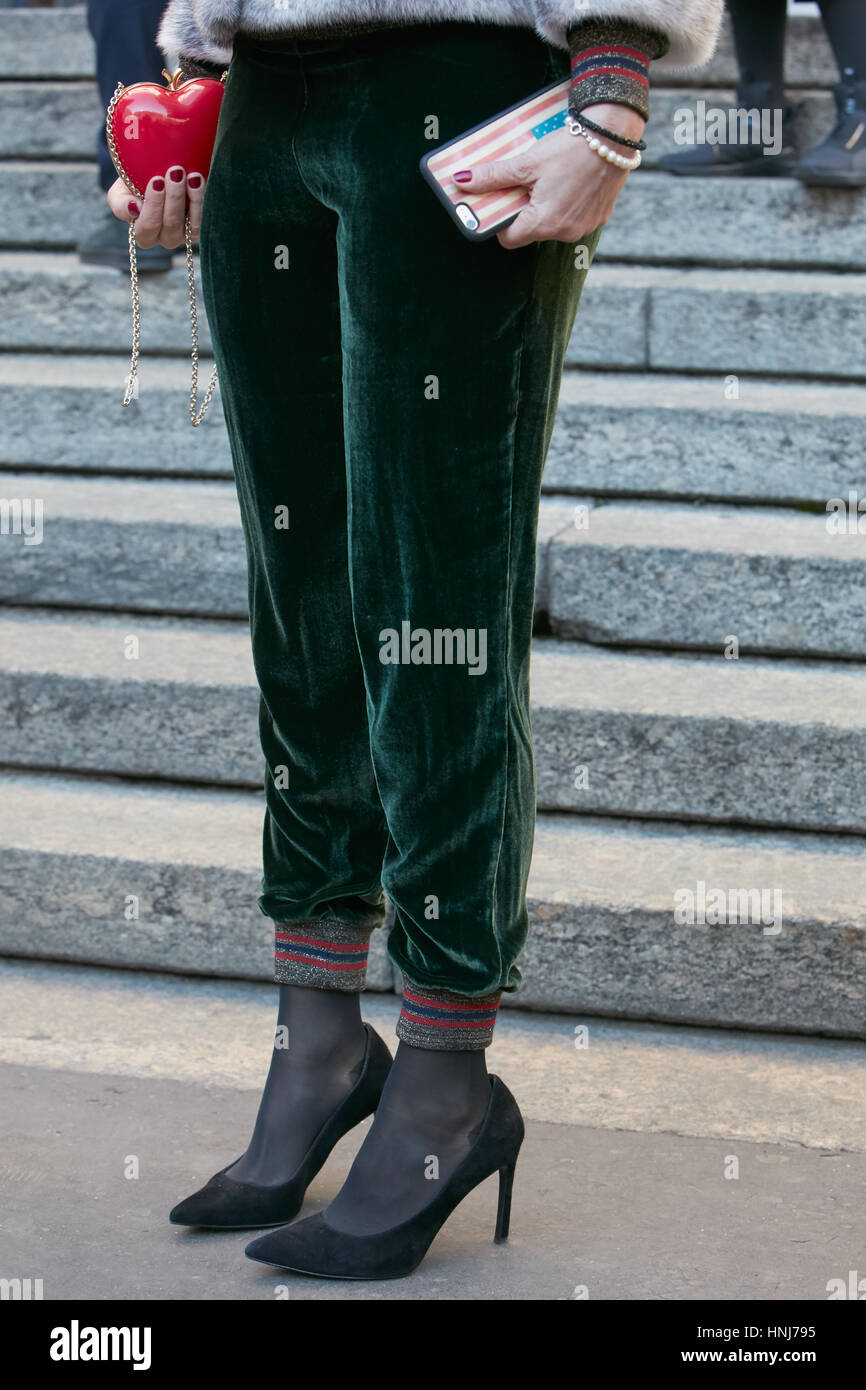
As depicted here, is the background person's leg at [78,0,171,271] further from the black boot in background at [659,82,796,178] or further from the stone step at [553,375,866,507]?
the black boot in background at [659,82,796,178]

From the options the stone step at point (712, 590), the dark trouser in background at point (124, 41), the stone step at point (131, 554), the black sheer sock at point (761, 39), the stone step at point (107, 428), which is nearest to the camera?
the stone step at point (712, 590)

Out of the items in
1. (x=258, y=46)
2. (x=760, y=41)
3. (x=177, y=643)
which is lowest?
(x=177, y=643)

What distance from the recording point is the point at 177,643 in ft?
10.3

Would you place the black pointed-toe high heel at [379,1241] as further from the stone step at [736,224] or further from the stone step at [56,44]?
the stone step at [56,44]

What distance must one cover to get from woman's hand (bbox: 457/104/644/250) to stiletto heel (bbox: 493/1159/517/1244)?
40.5 inches

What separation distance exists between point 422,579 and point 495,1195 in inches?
32.8

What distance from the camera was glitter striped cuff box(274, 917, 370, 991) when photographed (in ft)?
5.99

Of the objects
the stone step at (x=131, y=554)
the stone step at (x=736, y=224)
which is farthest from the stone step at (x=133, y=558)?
the stone step at (x=736, y=224)

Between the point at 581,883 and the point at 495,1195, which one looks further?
the point at 581,883

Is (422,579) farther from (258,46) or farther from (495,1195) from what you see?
(495,1195)

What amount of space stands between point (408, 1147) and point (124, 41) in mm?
3257

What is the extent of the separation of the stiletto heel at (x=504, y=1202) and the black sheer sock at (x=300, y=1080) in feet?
0.68

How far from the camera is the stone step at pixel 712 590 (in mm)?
2939
